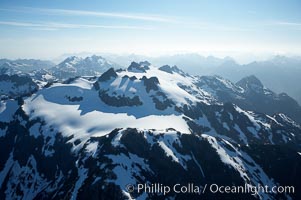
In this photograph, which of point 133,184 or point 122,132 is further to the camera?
point 122,132

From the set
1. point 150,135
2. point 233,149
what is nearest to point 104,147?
point 150,135

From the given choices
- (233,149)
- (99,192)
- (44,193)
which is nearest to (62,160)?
(44,193)

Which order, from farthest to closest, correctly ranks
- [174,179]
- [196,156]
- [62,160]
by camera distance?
[62,160] < [196,156] < [174,179]

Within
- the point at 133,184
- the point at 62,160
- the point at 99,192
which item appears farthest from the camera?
the point at 62,160

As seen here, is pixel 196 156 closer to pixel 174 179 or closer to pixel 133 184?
pixel 174 179

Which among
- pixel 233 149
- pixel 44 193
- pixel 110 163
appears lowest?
pixel 44 193

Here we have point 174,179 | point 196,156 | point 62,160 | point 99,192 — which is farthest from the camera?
point 62,160

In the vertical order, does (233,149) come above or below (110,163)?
below

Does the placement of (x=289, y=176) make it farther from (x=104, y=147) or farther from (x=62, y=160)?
(x=62, y=160)

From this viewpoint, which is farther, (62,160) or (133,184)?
(62,160)
